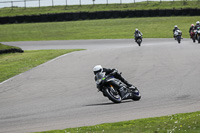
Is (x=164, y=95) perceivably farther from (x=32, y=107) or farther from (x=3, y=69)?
(x=3, y=69)

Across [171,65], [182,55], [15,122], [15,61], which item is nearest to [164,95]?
[15,122]

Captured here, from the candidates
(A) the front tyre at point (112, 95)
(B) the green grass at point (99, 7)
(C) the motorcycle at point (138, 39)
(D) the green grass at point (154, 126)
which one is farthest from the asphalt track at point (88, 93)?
(B) the green grass at point (99, 7)

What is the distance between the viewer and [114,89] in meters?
11.4

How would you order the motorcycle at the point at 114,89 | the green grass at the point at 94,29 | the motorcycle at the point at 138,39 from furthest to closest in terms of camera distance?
the green grass at the point at 94,29 → the motorcycle at the point at 138,39 → the motorcycle at the point at 114,89

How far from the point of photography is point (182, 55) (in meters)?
22.2

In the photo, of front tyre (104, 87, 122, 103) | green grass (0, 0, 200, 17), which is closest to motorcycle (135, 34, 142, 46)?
front tyre (104, 87, 122, 103)

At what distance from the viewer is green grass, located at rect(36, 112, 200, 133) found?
7.59m

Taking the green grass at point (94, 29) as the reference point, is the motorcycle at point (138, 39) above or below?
above

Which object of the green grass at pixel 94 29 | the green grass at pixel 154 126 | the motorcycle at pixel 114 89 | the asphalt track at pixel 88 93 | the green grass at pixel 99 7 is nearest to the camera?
the green grass at pixel 154 126

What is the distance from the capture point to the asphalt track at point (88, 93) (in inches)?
379

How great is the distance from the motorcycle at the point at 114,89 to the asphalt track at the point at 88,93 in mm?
202

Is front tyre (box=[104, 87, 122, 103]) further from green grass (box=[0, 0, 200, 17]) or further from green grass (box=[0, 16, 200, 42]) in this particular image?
green grass (box=[0, 0, 200, 17])

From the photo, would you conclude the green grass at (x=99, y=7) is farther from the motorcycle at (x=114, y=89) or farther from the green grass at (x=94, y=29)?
the motorcycle at (x=114, y=89)

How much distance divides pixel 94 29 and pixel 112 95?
128ft
